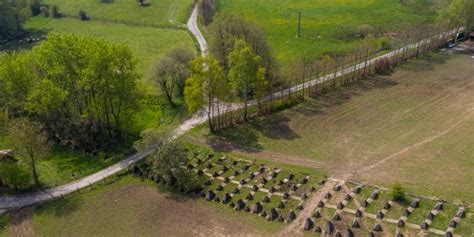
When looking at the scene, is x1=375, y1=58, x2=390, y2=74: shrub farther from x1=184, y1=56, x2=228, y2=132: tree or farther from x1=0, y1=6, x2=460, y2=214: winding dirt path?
x1=184, y1=56, x2=228, y2=132: tree

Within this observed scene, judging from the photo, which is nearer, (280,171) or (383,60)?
(280,171)

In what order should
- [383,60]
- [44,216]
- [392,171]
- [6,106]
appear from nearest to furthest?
1. [44,216]
2. [392,171]
3. [6,106]
4. [383,60]

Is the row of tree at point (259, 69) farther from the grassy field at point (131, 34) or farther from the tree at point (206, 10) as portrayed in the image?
the tree at point (206, 10)

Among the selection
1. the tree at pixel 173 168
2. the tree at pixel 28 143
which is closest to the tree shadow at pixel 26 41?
the tree at pixel 28 143

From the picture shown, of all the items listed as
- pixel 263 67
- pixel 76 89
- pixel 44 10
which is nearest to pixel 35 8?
pixel 44 10

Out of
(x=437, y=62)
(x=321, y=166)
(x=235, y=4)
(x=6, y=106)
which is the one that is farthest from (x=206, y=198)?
(x=235, y=4)

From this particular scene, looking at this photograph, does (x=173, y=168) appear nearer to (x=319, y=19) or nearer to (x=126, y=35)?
(x=126, y=35)

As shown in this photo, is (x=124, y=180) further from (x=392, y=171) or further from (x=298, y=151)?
(x=392, y=171)
